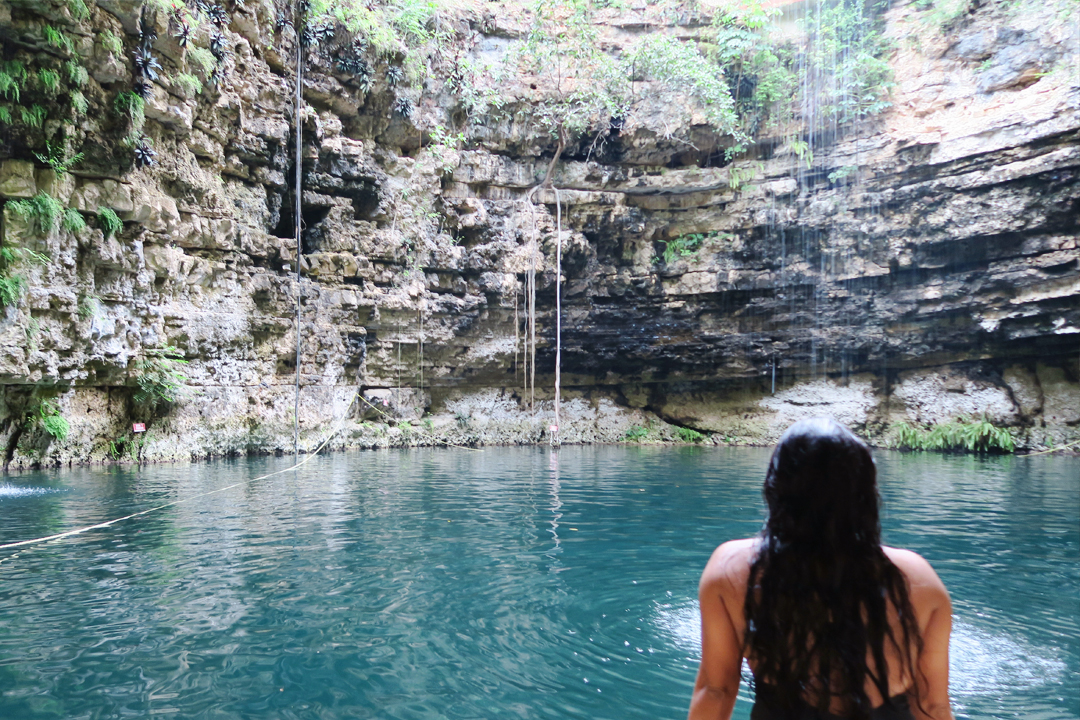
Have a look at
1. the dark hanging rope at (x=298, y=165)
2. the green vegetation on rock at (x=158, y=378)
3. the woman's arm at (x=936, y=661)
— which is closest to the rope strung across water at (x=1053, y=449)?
the dark hanging rope at (x=298, y=165)

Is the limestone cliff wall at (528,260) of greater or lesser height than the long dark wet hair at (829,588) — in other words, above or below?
above

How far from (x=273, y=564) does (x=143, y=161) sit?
36.9ft

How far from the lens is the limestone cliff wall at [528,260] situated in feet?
43.2

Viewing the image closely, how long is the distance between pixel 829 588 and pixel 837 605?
37 millimetres

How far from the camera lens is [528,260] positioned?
69.6 feet

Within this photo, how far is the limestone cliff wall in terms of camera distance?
1316cm

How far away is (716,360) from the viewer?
2325cm

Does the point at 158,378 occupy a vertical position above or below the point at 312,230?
below

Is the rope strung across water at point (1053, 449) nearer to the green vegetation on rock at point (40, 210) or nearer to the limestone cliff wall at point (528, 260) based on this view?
the limestone cliff wall at point (528, 260)

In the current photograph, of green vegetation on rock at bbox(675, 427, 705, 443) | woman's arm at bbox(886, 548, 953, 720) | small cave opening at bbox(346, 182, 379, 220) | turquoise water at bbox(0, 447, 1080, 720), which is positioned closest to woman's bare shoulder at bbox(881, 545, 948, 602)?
woman's arm at bbox(886, 548, 953, 720)

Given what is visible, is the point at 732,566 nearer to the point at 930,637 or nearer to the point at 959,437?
the point at 930,637

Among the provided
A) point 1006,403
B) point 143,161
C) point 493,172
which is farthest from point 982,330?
point 143,161

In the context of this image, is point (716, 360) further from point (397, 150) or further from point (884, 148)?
point (397, 150)

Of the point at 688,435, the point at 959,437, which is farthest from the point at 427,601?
the point at 688,435
